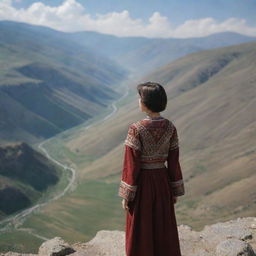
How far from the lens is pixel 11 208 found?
110m

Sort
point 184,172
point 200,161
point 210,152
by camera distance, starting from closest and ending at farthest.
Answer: point 184,172
point 200,161
point 210,152

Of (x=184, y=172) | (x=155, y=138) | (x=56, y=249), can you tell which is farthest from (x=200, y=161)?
(x=155, y=138)

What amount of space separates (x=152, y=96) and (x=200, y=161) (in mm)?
128886

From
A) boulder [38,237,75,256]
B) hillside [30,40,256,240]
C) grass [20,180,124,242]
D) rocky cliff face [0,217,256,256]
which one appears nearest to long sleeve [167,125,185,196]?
rocky cliff face [0,217,256,256]

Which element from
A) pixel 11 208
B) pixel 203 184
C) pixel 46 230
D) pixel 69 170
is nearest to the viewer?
pixel 46 230

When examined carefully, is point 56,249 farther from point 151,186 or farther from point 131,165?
point 131,165

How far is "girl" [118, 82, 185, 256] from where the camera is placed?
354 inches

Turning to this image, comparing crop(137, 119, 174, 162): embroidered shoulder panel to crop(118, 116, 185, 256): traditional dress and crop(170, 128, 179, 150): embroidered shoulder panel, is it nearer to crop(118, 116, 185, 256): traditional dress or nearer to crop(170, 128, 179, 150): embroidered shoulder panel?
crop(118, 116, 185, 256): traditional dress

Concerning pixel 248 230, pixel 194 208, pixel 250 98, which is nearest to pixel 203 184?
pixel 194 208

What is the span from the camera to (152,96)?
8.88m

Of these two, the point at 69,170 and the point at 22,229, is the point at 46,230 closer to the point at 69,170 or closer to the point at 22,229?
the point at 22,229

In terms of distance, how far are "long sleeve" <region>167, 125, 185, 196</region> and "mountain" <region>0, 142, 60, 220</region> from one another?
106854mm

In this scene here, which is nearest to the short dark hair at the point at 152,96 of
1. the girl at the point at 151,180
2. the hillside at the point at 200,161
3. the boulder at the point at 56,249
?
the girl at the point at 151,180

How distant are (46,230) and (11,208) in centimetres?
1847
